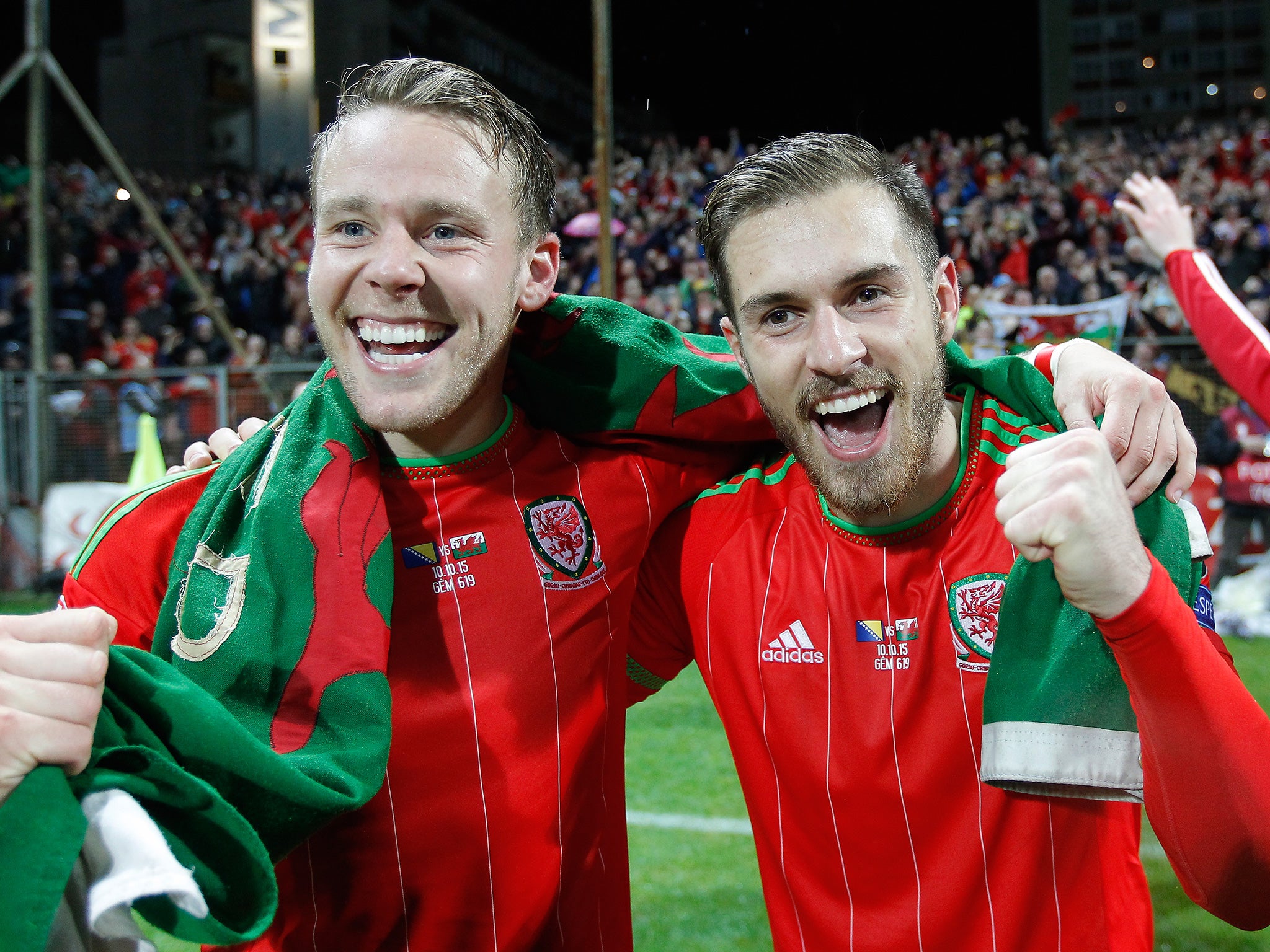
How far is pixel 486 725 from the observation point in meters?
1.89

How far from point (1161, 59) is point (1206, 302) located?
66.0 m

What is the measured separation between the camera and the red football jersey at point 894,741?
1.79 meters

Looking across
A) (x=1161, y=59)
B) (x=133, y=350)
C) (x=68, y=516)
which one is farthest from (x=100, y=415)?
(x=1161, y=59)

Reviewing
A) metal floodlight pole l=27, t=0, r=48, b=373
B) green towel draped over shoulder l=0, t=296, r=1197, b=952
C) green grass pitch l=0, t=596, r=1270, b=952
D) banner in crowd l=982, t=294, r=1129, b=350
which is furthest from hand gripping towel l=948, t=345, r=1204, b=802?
metal floodlight pole l=27, t=0, r=48, b=373

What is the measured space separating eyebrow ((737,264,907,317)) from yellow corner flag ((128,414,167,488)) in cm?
878

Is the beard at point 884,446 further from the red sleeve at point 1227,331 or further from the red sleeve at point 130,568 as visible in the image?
the red sleeve at point 1227,331

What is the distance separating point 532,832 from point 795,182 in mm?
1285

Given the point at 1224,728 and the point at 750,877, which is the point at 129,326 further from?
the point at 1224,728

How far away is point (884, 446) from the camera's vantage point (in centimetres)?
194

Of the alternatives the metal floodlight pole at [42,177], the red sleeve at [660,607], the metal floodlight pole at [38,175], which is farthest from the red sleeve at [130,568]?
the metal floodlight pole at [38,175]

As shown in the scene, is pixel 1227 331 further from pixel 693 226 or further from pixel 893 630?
pixel 693 226

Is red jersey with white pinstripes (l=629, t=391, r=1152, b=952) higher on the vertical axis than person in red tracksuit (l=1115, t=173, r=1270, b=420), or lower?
lower

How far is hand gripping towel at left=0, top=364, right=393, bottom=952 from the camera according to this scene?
112 centimetres

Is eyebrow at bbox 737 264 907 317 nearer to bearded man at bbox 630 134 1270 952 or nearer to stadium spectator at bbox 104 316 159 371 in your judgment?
bearded man at bbox 630 134 1270 952
